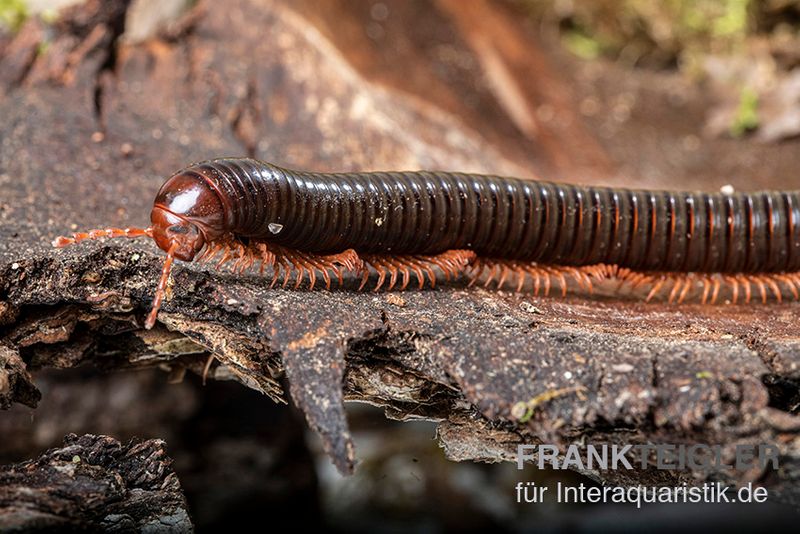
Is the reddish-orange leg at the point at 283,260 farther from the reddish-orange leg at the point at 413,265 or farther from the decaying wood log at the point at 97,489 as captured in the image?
the decaying wood log at the point at 97,489

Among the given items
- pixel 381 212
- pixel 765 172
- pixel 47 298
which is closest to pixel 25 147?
pixel 47 298

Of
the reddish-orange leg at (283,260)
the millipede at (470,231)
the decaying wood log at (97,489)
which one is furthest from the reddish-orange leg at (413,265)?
the decaying wood log at (97,489)

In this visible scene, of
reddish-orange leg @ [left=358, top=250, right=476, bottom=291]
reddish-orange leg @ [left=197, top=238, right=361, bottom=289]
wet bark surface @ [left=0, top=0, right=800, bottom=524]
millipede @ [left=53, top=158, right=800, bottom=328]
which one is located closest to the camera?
wet bark surface @ [left=0, top=0, right=800, bottom=524]

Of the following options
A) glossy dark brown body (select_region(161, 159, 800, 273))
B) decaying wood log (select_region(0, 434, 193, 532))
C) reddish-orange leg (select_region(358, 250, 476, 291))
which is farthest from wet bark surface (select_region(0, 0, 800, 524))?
decaying wood log (select_region(0, 434, 193, 532))

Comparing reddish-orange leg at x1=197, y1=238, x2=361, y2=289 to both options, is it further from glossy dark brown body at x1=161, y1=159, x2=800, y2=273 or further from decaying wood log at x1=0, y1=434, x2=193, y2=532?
decaying wood log at x1=0, y1=434, x2=193, y2=532

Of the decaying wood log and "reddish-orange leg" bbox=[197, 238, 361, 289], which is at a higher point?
"reddish-orange leg" bbox=[197, 238, 361, 289]

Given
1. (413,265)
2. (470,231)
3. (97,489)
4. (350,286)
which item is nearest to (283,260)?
(350,286)

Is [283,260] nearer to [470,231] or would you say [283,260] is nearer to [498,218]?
[470,231]
